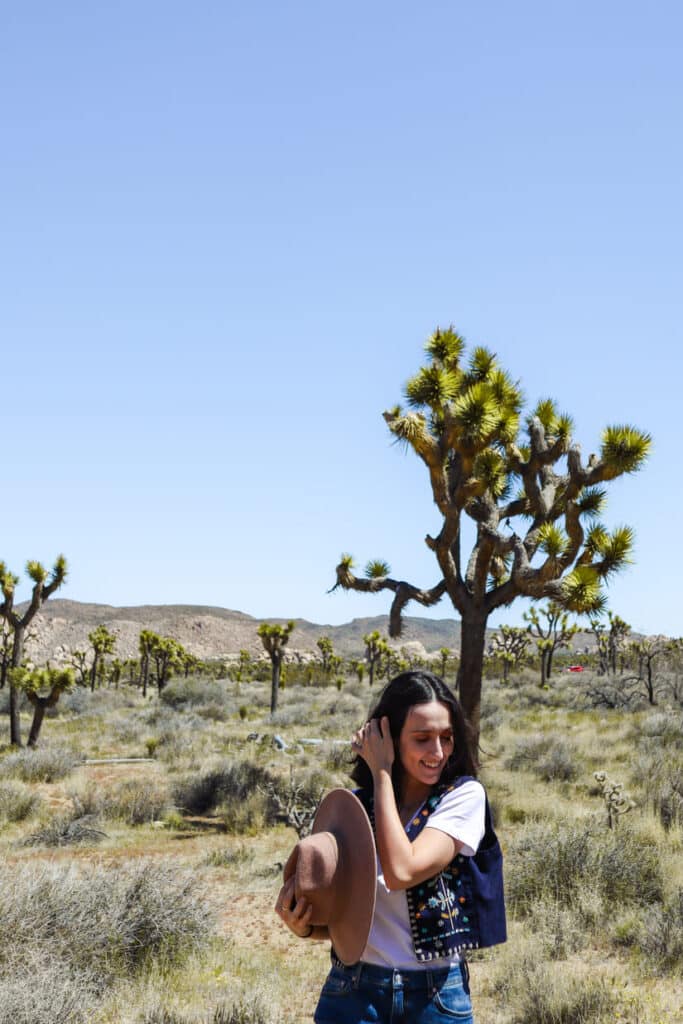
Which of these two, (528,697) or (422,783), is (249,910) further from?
(528,697)

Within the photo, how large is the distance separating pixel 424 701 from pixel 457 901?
0.51 meters

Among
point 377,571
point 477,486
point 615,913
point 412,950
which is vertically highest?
point 477,486

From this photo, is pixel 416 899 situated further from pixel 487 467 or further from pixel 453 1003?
pixel 487 467

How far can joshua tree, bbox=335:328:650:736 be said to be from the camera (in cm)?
1226

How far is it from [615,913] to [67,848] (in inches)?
256

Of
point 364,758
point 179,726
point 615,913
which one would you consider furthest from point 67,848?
point 179,726

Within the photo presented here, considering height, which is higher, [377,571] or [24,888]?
[377,571]

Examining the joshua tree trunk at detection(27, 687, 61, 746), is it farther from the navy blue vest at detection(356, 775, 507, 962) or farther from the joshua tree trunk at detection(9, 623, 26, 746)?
the navy blue vest at detection(356, 775, 507, 962)

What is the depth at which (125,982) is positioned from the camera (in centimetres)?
544

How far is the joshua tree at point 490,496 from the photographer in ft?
40.2

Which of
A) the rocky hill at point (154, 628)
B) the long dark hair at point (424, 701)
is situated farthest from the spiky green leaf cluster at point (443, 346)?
the rocky hill at point (154, 628)

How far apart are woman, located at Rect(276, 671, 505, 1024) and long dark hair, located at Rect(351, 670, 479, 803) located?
2 cm

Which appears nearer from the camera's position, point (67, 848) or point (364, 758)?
point (364, 758)

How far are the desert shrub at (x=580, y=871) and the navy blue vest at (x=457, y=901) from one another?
542 cm
